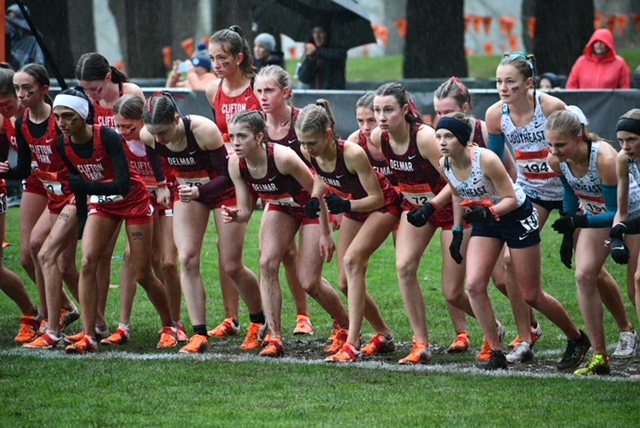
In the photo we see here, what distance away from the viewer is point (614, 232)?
7.26m

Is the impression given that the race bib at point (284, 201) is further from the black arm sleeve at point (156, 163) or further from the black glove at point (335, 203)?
the black arm sleeve at point (156, 163)

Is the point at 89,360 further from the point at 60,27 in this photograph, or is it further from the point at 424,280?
the point at 60,27

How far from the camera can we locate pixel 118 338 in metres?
9.11

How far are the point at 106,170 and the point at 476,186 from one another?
2756mm

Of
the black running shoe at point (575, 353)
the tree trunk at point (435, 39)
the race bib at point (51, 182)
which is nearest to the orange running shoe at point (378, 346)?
the black running shoe at point (575, 353)

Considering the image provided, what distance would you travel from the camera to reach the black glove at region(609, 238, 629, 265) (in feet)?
23.5

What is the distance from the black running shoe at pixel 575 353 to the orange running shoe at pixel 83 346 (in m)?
3.39

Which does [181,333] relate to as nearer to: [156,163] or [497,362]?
[156,163]

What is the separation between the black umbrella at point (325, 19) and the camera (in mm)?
18875

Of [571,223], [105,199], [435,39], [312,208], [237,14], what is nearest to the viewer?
[571,223]

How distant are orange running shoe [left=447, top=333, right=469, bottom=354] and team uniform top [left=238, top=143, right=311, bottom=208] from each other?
155 cm

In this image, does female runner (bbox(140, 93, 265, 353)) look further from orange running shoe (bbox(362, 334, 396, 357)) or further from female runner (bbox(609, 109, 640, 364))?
female runner (bbox(609, 109, 640, 364))

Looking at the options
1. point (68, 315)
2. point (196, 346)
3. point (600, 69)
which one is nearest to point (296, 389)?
point (196, 346)

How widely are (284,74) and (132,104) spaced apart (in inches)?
46.7
